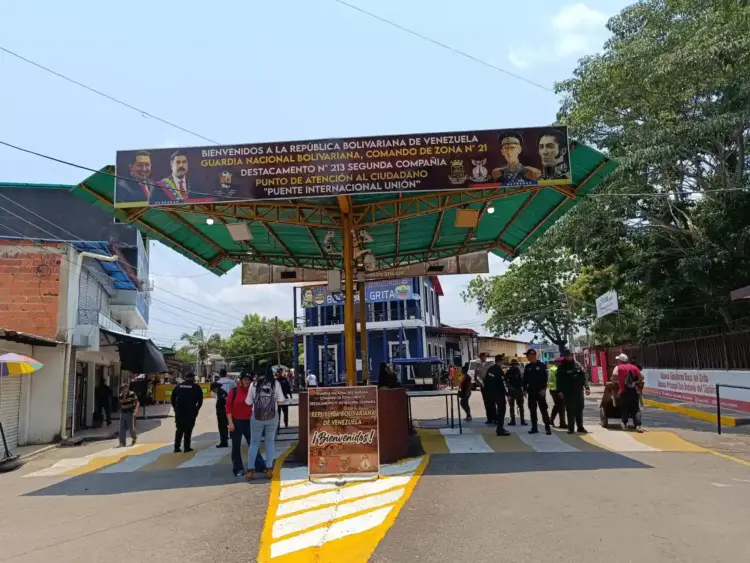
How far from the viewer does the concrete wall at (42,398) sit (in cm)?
1548

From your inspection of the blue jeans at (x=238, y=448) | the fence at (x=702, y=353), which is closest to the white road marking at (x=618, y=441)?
the blue jeans at (x=238, y=448)

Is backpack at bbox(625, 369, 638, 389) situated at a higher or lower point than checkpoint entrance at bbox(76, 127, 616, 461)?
lower

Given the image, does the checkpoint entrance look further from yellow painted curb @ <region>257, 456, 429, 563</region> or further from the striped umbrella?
the striped umbrella

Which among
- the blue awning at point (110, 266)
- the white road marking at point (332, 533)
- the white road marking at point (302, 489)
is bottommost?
the white road marking at point (332, 533)

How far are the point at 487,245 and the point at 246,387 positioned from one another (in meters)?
8.65

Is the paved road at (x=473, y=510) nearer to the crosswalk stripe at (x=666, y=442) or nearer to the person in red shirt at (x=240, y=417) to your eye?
the crosswalk stripe at (x=666, y=442)

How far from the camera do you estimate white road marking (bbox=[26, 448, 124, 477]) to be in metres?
11.0

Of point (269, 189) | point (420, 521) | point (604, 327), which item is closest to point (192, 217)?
point (269, 189)

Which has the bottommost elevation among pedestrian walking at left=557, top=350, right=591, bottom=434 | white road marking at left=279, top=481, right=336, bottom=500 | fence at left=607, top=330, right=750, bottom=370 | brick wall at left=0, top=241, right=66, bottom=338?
white road marking at left=279, top=481, right=336, bottom=500

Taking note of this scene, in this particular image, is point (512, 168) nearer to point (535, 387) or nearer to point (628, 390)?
point (535, 387)

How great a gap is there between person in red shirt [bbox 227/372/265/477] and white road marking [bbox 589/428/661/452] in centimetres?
601

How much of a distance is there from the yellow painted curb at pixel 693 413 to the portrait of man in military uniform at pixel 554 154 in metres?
7.78

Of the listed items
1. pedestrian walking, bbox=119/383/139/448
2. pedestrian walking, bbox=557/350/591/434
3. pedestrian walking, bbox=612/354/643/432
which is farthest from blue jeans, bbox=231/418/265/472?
pedestrian walking, bbox=612/354/643/432

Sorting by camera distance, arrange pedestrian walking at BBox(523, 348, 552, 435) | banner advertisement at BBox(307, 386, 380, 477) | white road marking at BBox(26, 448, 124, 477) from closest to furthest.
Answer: banner advertisement at BBox(307, 386, 380, 477) < white road marking at BBox(26, 448, 124, 477) < pedestrian walking at BBox(523, 348, 552, 435)
